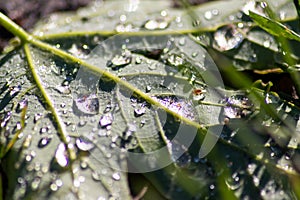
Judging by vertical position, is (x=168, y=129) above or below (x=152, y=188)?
above

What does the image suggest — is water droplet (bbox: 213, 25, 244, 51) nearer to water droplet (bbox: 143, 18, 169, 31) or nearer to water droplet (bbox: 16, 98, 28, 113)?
water droplet (bbox: 143, 18, 169, 31)

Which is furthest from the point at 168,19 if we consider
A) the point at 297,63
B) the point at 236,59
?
the point at 297,63

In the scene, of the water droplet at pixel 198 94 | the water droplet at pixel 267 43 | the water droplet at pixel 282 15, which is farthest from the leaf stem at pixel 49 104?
the water droplet at pixel 282 15

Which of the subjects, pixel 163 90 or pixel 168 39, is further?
pixel 168 39

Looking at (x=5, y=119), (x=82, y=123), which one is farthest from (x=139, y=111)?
(x=5, y=119)

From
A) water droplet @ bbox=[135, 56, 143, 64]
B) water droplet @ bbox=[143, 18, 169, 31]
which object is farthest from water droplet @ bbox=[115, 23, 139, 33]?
water droplet @ bbox=[135, 56, 143, 64]

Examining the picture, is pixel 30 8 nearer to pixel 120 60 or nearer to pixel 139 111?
pixel 120 60

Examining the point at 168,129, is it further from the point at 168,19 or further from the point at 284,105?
the point at 168,19
